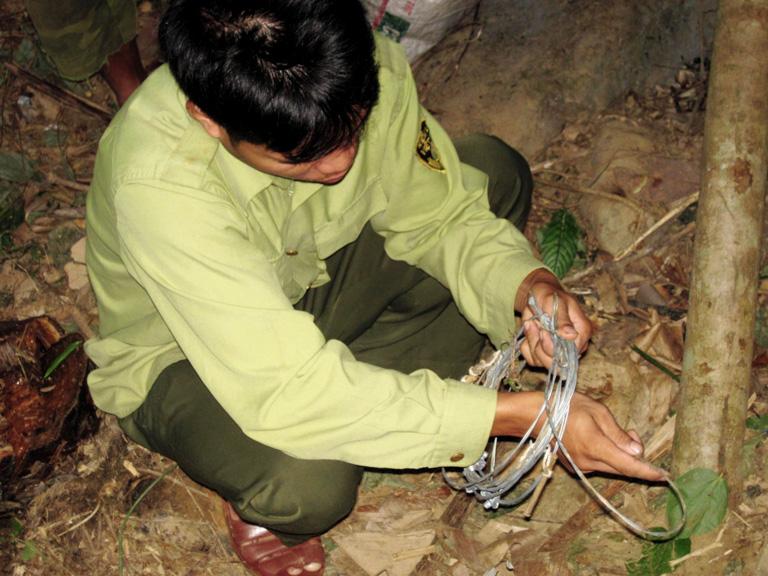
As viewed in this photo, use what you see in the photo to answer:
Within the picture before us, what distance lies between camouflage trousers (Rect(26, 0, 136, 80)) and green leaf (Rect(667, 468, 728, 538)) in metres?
2.93

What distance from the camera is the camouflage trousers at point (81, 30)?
11.9ft

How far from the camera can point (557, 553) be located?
8.49ft

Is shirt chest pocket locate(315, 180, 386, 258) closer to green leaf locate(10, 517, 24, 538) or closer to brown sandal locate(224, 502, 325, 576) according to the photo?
brown sandal locate(224, 502, 325, 576)

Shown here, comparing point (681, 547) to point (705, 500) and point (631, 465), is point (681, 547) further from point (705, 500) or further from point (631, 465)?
point (631, 465)

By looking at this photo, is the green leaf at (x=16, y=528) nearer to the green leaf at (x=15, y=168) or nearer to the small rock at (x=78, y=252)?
the small rock at (x=78, y=252)

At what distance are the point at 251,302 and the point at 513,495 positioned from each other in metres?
1.29

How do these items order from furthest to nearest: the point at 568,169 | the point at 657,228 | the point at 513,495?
the point at 568,169
the point at 657,228
the point at 513,495

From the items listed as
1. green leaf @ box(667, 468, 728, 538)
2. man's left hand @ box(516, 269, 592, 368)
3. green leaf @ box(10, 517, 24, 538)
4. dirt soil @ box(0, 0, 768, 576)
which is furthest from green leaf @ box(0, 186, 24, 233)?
green leaf @ box(667, 468, 728, 538)

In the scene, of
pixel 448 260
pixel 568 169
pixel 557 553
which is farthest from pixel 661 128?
pixel 557 553

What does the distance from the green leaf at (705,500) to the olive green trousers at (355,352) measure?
859 mm

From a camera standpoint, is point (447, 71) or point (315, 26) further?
point (447, 71)

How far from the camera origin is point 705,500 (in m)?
2.33

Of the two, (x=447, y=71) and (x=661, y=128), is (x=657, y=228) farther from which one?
(x=447, y=71)

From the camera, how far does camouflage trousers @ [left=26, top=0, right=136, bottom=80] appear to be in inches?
143
